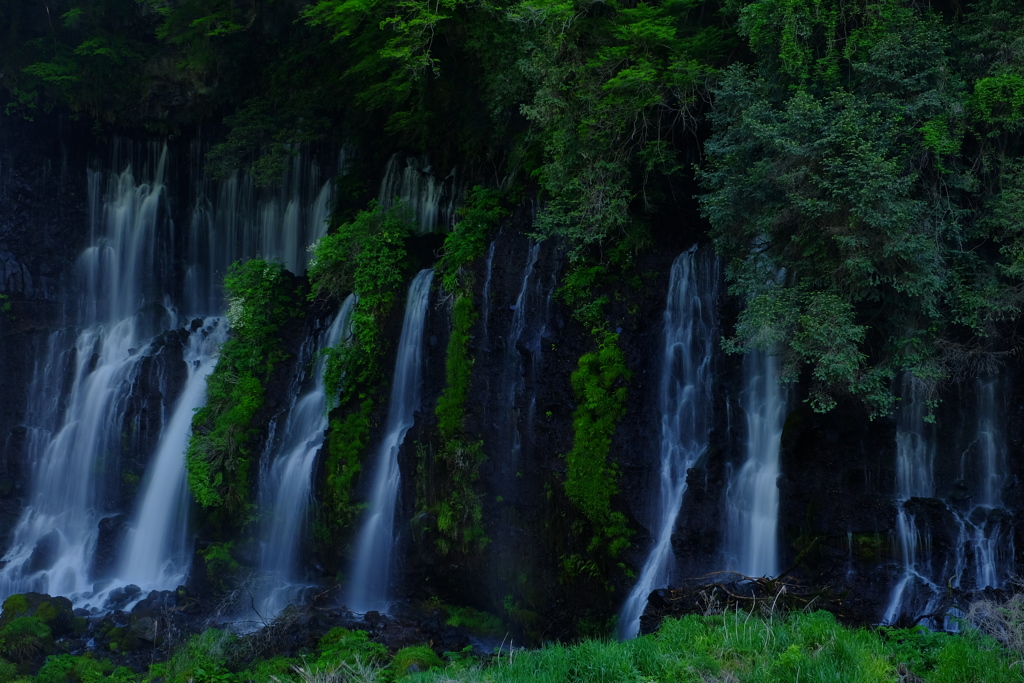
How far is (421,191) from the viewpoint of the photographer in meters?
15.2

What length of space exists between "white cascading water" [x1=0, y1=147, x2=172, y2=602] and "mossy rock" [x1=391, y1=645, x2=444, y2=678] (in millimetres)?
7405

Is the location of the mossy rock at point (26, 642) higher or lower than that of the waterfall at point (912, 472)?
lower

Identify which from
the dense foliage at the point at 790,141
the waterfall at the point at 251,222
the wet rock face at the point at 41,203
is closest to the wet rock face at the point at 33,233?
the wet rock face at the point at 41,203

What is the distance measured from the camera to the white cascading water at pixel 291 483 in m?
12.5

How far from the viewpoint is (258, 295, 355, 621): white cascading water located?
1245cm

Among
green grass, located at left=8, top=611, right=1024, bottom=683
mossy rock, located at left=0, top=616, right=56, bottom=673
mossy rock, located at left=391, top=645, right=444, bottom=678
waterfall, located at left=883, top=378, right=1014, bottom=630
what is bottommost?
mossy rock, located at left=0, top=616, right=56, bottom=673

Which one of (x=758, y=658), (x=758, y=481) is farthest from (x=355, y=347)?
(x=758, y=658)

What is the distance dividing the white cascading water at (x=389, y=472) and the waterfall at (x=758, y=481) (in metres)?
4.78

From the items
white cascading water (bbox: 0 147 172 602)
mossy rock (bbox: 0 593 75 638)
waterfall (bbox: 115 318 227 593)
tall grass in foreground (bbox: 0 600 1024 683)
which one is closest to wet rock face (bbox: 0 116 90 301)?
white cascading water (bbox: 0 147 172 602)

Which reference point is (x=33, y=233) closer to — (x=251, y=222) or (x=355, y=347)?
(x=251, y=222)

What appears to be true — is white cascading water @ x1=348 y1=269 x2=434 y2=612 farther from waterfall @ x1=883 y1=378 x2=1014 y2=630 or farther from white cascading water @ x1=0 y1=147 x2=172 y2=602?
waterfall @ x1=883 y1=378 x2=1014 y2=630

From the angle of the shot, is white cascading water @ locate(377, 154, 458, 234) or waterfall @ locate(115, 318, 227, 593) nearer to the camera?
waterfall @ locate(115, 318, 227, 593)

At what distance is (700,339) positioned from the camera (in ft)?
34.1

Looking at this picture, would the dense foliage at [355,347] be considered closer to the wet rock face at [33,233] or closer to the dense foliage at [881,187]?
the dense foliage at [881,187]
